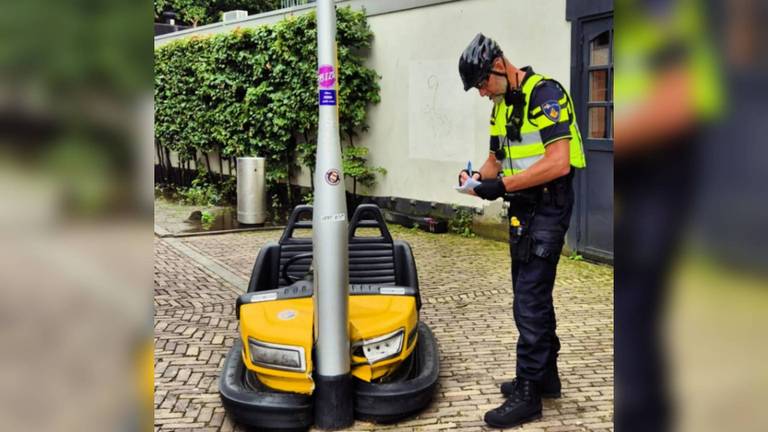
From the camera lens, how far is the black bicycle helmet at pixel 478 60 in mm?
3691

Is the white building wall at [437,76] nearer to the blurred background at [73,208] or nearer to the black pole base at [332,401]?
the black pole base at [332,401]

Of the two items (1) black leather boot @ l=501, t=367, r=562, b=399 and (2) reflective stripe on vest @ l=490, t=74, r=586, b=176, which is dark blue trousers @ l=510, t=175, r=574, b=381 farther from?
(1) black leather boot @ l=501, t=367, r=562, b=399

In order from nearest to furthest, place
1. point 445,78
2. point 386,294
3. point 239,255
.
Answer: point 386,294 < point 239,255 < point 445,78

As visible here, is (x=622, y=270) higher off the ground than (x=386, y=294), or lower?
higher

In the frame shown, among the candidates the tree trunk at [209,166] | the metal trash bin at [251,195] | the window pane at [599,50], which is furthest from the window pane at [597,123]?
the tree trunk at [209,166]

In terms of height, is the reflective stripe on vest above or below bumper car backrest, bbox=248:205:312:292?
above

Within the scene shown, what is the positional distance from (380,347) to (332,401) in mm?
387

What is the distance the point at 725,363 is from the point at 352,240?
4416 millimetres

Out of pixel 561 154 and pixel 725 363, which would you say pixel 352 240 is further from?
pixel 725 363

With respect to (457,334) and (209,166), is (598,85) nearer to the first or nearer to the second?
→ (457,334)

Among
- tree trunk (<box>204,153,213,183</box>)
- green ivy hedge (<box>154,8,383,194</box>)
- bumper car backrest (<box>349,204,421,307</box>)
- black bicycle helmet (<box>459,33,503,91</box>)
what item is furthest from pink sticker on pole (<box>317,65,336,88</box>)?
tree trunk (<box>204,153,213,183</box>)

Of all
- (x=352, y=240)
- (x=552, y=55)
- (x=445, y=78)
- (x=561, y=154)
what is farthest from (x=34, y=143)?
(x=445, y=78)

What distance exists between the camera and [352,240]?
199 inches

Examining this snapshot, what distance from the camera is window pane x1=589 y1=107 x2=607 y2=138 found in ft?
25.5
